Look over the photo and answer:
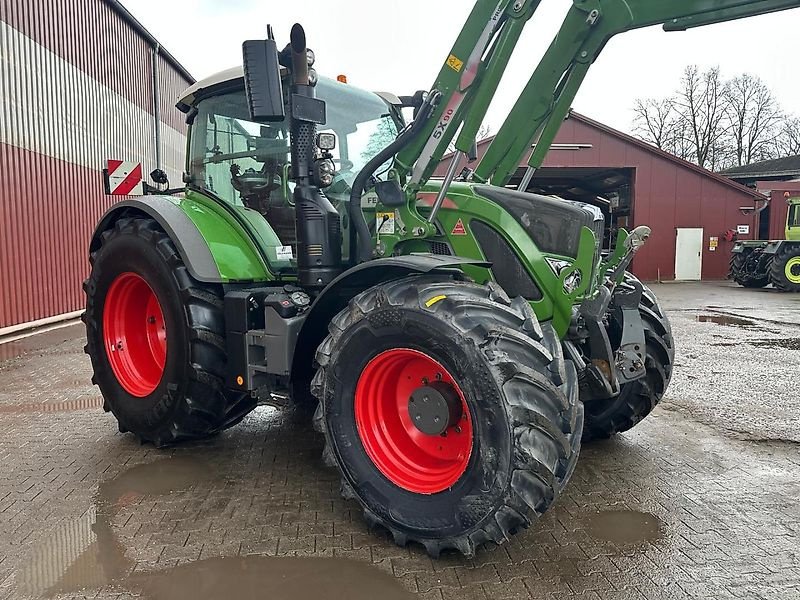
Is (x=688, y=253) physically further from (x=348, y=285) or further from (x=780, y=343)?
(x=348, y=285)

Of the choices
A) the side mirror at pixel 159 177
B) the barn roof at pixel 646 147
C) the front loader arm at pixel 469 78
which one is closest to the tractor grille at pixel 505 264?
the front loader arm at pixel 469 78

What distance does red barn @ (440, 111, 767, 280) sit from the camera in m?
22.1

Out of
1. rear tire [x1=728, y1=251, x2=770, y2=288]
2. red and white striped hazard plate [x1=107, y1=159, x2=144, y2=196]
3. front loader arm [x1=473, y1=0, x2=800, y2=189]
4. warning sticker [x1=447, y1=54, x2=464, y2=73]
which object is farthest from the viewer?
rear tire [x1=728, y1=251, x2=770, y2=288]

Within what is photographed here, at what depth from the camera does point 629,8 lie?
3.40m

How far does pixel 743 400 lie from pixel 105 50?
42.1 ft

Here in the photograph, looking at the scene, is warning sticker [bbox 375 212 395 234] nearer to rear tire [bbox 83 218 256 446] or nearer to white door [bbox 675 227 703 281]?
rear tire [bbox 83 218 256 446]

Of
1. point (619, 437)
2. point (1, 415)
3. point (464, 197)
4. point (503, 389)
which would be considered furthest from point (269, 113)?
point (1, 415)

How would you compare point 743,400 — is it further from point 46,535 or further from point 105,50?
point 105,50

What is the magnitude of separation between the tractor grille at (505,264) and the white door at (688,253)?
2168 centimetres

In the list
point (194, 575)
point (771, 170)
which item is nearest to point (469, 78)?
point (194, 575)

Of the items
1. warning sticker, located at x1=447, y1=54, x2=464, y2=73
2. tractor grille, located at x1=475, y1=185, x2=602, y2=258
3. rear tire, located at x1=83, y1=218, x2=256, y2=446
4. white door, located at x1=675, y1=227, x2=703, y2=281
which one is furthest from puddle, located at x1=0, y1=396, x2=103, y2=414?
white door, located at x1=675, y1=227, x2=703, y2=281

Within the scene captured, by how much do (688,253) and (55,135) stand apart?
20.4 meters

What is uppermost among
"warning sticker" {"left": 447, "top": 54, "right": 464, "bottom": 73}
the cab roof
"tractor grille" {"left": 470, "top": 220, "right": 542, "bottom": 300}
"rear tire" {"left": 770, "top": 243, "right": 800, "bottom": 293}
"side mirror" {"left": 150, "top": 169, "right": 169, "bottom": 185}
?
Answer: the cab roof

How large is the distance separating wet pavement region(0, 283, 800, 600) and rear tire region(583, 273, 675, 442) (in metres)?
0.19
